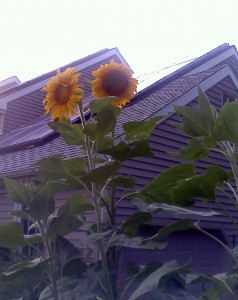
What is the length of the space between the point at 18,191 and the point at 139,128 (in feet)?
1.87

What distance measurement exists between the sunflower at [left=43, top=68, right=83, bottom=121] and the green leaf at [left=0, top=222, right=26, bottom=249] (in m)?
0.48

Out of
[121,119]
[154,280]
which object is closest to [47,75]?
[121,119]

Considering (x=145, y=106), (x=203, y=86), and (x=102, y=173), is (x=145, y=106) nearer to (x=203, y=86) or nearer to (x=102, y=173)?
(x=203, y=86)

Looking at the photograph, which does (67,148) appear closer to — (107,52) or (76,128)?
(76,128)

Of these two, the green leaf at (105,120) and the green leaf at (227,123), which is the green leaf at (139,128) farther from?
the green leaf at (227,123)

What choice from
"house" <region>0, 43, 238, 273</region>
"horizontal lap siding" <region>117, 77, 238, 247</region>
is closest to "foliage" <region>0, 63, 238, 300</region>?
"horizontal lap siding" <region>117, 77, 238, 247</region>

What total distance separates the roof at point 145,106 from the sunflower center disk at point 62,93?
4898 millimetres

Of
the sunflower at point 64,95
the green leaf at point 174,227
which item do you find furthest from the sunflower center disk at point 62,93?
the green leaf at point 174,227

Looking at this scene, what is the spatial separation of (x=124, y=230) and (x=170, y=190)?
25 cm

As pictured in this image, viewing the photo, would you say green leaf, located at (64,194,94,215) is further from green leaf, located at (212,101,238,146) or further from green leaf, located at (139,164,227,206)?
green leaf, located at (212,101,238,146)

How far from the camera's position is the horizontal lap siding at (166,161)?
→ 24.9ft

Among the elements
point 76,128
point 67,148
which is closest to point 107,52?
point 67,148

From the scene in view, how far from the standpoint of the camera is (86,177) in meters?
2.07

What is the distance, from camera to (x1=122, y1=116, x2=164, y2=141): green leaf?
227 centimetres
